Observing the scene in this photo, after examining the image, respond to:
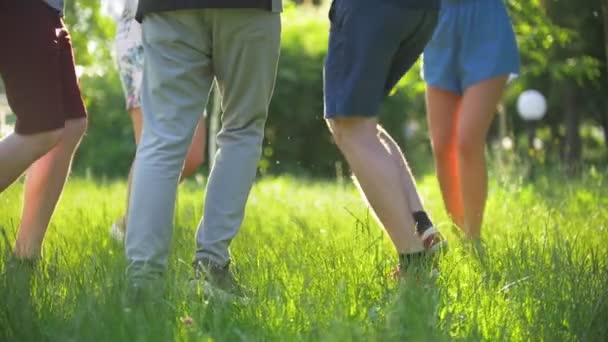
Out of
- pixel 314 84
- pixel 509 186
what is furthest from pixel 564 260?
pixel 314 84

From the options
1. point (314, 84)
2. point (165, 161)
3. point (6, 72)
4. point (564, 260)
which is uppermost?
point (6, 72)

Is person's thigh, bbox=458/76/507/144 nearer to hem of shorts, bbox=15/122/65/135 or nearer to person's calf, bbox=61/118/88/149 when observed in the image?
person's calf, bbox=61/118/88/149

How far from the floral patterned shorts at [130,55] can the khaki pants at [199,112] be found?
1.24m

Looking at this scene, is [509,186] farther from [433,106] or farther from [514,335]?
[514,335]

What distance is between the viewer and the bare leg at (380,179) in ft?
11.6

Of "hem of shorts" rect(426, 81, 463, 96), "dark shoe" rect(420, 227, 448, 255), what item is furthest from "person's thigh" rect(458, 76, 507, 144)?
A: "dark shoe" rect(420, 227, 448, 255)

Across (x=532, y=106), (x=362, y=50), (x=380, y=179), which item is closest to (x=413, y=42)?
(x=362, y=50)

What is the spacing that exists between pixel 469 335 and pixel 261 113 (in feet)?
3.47

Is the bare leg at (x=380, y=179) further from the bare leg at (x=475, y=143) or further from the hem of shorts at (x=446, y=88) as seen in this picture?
the hem of shorts at (x=446, y=88)

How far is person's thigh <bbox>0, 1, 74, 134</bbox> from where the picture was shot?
3496mm

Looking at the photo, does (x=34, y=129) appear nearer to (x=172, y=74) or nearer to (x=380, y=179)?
(x=172, y=74)

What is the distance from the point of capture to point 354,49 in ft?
Answer: 11.3

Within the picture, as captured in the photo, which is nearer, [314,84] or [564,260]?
[564,260]

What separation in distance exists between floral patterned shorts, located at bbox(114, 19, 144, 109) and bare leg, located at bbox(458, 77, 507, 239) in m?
Answer: 1.33
